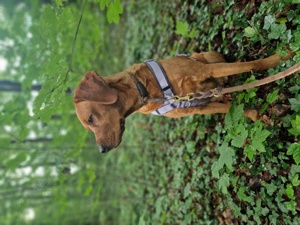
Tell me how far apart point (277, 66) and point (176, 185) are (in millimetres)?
2603

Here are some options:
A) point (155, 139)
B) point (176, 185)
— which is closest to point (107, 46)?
point (155, 139)

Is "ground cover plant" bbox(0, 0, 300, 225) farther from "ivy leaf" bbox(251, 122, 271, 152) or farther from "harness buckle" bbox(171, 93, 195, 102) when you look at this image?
"harness buckle" bbox(171, 93, 195, 102)

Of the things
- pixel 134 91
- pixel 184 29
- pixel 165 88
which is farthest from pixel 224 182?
pixel 184 29

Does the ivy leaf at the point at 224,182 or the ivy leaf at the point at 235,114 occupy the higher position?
the ivy leaf at the point at 235,114

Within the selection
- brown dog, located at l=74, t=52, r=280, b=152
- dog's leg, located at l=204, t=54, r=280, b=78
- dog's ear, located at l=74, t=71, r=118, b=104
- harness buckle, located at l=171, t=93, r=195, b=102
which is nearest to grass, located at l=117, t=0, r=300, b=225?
dog's leg, located at l=204, t=54, r=280, b=78

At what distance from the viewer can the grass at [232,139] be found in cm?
266

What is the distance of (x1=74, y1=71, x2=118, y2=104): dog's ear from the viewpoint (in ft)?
7.88

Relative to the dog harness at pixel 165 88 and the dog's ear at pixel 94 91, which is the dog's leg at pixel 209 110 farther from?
the dog's ear at pixel 94 91

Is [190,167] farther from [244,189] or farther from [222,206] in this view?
[244,189]

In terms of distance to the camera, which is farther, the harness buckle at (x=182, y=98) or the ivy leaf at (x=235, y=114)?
the ivy leaf at (x=235, y=114)

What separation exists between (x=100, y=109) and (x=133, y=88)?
37 cm

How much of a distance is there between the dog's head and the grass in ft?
3.43

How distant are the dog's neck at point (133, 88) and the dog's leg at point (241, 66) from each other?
0.54 m

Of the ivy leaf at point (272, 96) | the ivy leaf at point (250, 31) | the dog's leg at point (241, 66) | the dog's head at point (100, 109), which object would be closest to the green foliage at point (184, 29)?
the ivy leaf at point (250, 31)
